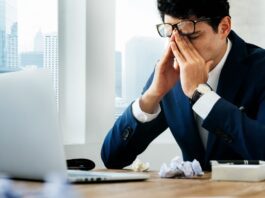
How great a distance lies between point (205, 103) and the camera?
1.61 meters

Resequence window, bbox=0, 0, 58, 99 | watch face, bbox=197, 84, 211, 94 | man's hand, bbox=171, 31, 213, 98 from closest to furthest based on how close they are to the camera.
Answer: watch face, bbox=197, 84, 211, 94
man's hand, bbox=171, 31, 213, 98
window, bbox=0, 0, 58, 99

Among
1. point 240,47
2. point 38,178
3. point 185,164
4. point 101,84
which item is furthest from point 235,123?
point 101,84

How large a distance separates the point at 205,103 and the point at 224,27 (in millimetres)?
456

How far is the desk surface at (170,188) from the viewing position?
37.3 inches

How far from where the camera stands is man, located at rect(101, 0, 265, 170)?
1.81 metres

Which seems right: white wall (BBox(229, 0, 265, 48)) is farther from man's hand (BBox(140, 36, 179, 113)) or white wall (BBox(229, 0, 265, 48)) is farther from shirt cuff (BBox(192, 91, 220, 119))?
shirt cuff (BBox(192, 91, 220, 119))

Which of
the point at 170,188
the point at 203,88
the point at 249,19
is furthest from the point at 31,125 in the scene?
the point at 249,19

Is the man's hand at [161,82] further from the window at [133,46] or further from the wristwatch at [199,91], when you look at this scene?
the window at [133,46]

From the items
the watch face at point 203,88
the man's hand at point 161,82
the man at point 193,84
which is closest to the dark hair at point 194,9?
the man at point 193,84

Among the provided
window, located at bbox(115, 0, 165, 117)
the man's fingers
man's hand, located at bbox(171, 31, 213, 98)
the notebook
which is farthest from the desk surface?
window, located at bbox(115, 0, 165, 117)

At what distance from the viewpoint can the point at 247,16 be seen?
275cm

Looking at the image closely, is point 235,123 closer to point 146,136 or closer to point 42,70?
point 146,136

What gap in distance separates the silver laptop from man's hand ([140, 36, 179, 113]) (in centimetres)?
85

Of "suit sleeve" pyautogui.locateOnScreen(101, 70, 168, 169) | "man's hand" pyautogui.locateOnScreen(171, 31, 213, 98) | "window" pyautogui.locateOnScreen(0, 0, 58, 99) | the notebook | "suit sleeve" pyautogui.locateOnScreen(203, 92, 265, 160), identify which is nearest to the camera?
the notebook
